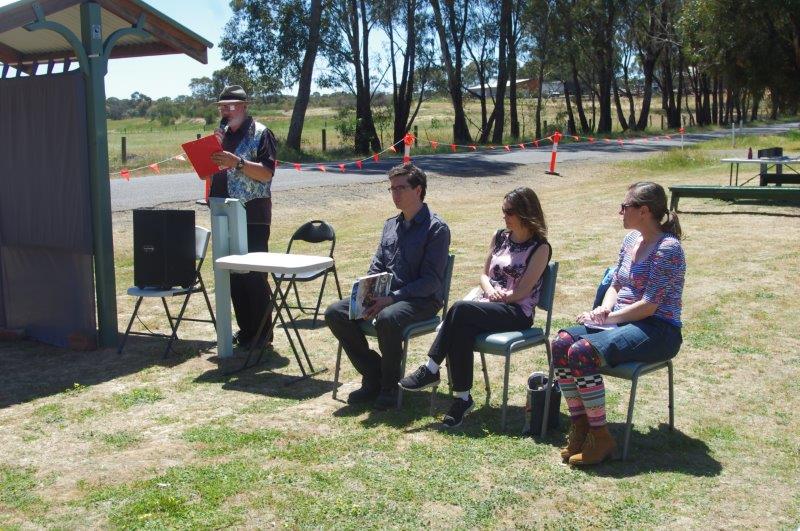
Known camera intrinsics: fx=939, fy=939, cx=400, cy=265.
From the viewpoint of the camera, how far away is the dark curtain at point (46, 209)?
23.3 ft

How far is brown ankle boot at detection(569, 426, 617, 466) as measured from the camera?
4.55 m

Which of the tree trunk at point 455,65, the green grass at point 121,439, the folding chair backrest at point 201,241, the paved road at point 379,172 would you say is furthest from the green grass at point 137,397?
the tree trunk at point 455,65

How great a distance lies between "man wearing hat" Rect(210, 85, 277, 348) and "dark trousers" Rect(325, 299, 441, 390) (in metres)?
1.06

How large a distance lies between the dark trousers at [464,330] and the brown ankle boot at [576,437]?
735mm

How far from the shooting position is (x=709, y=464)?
4.60m

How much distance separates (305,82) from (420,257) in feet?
86.4

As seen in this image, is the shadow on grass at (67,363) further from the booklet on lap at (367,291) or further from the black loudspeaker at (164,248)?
the booklet on lap at (367,291)

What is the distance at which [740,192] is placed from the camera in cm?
1338

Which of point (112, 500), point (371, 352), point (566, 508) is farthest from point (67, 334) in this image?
point (566, 508)

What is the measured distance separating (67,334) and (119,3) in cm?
260

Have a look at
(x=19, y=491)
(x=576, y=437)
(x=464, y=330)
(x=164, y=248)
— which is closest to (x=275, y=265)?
A: (x=164, y=248)

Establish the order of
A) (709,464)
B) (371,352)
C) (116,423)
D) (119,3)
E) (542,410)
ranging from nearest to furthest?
(709,464), (542,410), (116,423), (371,352), (119,3)

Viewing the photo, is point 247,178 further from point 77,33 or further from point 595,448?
point 595,448

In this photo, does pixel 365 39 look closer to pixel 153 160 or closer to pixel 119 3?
pixel 153 160
